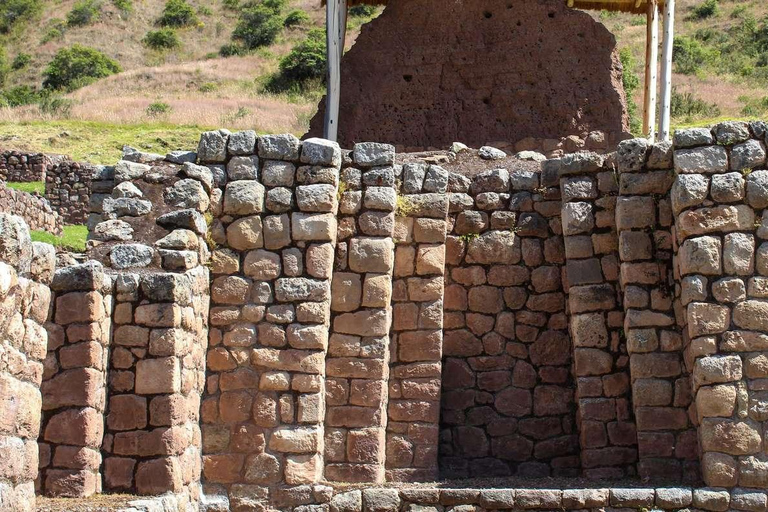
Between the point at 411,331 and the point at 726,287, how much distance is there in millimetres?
2489

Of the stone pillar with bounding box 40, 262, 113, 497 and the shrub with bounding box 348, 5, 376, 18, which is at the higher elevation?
the shrub with bounding box 348, 5, 376, 18

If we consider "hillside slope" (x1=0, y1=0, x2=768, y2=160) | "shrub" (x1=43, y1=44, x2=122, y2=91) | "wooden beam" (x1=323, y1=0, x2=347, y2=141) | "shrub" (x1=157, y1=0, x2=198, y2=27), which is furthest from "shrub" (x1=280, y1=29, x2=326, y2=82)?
"wooden beam" (x1=323, y1=0, x2=347, y2=141)

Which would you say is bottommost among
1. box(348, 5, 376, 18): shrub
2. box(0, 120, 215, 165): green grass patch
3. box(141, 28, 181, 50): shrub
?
box(0, 120, 215, 165): green grass patch

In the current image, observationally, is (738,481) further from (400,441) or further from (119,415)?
(119,415)

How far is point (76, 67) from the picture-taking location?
4581 cm

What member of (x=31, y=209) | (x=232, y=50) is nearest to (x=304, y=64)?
(x=232, y=50)

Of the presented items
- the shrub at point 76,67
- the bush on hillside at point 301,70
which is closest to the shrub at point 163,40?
the shrub at point 76,67

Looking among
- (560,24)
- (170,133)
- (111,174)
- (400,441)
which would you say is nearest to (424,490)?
(400,441)

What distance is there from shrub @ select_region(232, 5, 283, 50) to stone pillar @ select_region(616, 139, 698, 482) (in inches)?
1608

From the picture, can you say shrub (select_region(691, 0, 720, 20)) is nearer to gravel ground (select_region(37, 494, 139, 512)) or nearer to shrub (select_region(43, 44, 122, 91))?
shrub (select_region(43, 44, 122, 91))

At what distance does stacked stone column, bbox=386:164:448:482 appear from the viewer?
909 cm

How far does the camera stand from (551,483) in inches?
341

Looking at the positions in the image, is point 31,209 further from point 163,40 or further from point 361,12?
point 163,40

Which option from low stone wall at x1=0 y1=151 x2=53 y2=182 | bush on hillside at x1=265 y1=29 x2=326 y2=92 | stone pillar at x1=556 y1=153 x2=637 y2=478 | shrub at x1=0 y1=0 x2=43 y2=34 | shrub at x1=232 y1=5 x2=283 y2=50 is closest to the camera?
stone pillar at x1=556 y1=153 x2=637 y2=478
